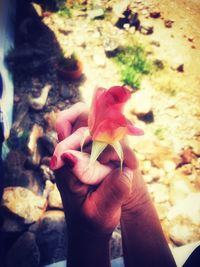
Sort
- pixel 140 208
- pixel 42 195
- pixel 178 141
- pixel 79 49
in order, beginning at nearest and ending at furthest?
pixel 140 208 → pixel 42 195 → pixel 178 141 → pixel 79 49

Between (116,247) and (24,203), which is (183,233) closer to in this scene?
(116,247)

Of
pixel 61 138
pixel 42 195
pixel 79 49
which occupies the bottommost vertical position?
pixel 42 195

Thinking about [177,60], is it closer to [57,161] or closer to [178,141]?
[178,141]

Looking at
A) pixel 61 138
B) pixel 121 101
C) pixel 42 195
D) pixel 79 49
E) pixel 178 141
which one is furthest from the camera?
pixel 79 49

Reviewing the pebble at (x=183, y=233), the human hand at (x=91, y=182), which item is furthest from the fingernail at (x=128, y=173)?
the pebble at (x=183, y=233)

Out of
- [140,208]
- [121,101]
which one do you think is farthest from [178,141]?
[121,101]

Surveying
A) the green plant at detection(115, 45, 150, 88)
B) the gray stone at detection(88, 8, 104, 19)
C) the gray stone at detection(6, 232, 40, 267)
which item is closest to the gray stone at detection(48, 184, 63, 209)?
the gray stone at detection(6, 232, 40, 267)
